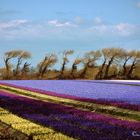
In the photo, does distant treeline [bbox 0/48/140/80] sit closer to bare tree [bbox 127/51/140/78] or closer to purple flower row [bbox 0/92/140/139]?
bare tree [bbox 127/51/140/78]

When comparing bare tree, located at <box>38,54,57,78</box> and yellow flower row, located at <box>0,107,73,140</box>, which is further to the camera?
bare tree, located at <box>38,54,57,78</box>

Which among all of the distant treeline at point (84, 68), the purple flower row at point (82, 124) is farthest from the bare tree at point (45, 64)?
the purple flower row at point (82, 124)

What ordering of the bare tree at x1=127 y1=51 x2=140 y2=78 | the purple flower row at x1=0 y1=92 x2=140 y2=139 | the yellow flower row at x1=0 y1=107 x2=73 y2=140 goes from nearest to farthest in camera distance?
the yellow flower row at x1=0 y1=107 x2=73 y2=140 → the purple flower row at x1=0 y1=92 x2=140 y2=139 → the bare tree at x1=127 y1=51 x2=140 y2=78

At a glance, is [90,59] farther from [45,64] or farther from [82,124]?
[82,124]

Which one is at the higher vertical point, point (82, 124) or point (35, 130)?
point (35, 130)

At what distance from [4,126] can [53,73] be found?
6897 cm

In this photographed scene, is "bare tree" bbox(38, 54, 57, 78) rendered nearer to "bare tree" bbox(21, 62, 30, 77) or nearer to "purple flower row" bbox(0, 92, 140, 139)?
"bare tree" bbox(21, 62, 30, 77)

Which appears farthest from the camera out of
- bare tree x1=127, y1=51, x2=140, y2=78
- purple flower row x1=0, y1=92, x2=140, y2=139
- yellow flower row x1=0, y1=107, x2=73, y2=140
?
bare tree x1=127, y1=51, x2=140, y2=78

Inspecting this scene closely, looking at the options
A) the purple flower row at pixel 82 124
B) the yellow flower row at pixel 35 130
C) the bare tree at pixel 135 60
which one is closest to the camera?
the yellow flower row at pixel 35 130

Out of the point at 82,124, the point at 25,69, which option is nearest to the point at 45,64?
the point at 25,69

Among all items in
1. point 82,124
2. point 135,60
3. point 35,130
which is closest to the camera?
point 35,130

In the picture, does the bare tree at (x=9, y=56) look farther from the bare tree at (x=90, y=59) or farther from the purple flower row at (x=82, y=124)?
the purple flower row at (x=82, y=124)

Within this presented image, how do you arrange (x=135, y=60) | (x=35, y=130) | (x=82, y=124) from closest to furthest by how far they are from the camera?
(x=35, y=130) → (x=82, y=124) → (x=135, y=60)

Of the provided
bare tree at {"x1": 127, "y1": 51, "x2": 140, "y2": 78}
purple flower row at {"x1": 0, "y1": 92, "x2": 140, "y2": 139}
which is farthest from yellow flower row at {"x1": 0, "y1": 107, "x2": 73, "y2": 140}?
bare tree at {"x1": 127, "y1": 51, "x2": 140, "y2": 78}
